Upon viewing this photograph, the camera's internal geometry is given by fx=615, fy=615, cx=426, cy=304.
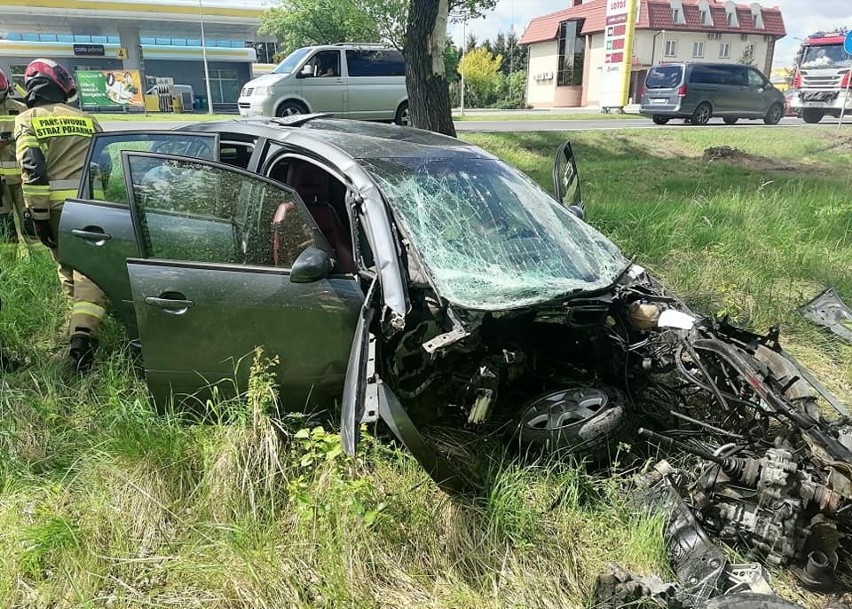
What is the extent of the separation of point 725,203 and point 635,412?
5.28 m

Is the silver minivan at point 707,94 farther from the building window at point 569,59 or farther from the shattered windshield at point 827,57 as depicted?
the building window at point 569,59

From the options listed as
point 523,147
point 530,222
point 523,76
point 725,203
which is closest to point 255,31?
point 523,76

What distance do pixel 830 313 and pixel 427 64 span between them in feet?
16.6

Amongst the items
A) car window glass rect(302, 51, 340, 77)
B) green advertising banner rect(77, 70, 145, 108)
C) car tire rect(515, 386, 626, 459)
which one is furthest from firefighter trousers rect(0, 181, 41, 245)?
green advertising banner rect(77, 70, 145, 108)

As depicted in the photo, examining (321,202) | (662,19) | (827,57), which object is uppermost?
(662,19)

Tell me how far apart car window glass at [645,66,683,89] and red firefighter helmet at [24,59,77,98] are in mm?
15769

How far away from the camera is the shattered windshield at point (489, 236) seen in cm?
259

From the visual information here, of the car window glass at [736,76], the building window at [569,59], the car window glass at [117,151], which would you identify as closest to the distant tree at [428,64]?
the car window glass at [117,151]

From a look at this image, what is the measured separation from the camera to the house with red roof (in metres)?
36.4

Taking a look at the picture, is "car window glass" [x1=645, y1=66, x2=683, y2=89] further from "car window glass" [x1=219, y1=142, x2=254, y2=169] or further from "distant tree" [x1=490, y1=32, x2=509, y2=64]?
"distant tree" [x1=490, y1=32, x2=509, y2=64]

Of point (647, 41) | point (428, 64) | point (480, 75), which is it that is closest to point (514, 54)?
point (480, 75)

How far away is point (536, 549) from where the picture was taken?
2414mm

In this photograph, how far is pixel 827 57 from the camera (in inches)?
760

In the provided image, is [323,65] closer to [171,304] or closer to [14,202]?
[14,202]
